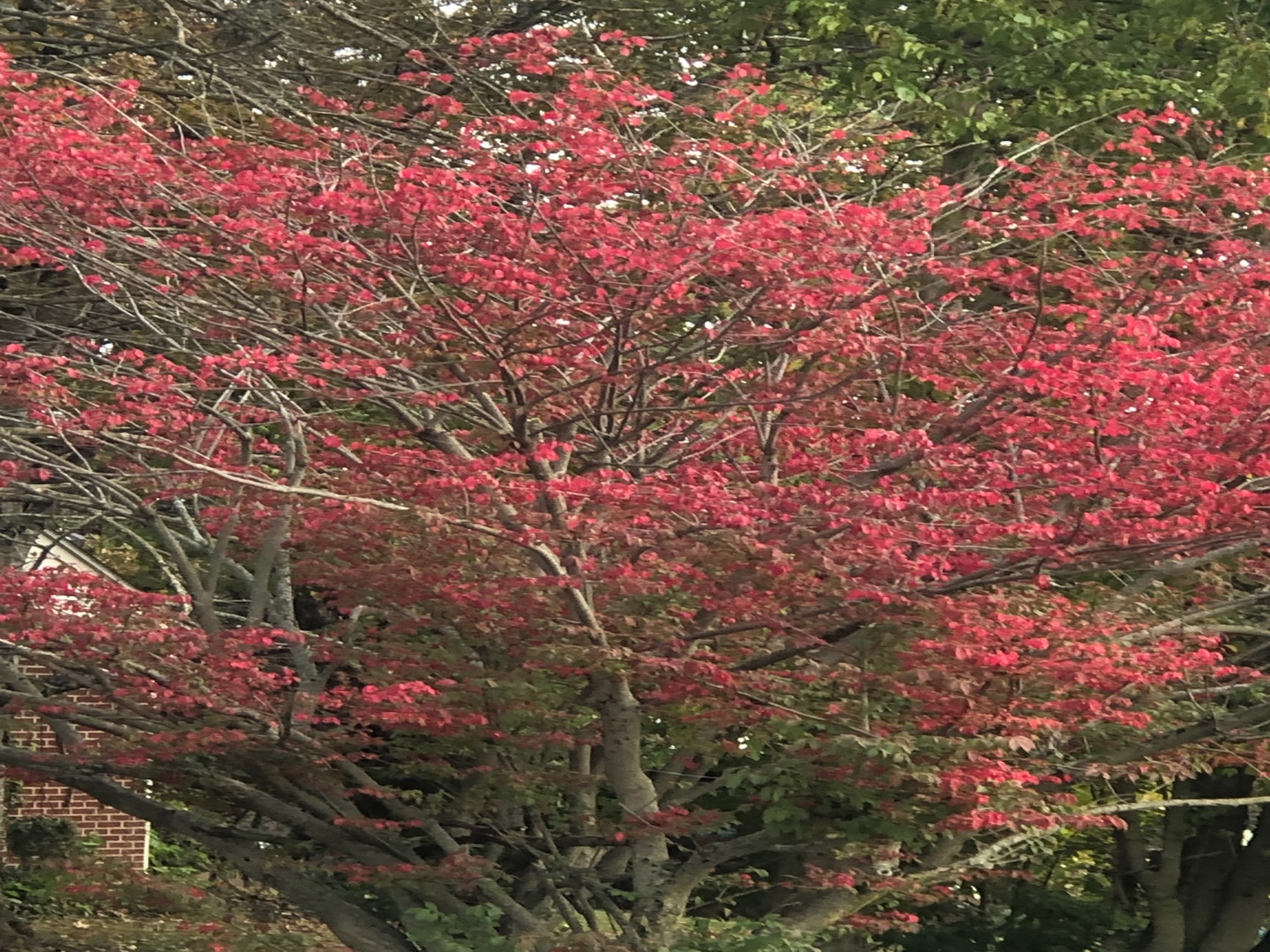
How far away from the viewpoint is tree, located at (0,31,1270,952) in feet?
21.7

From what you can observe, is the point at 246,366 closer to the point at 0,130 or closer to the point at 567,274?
the point at 567,274

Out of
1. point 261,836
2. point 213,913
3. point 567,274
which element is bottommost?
point 213,913

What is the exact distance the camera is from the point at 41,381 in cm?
675

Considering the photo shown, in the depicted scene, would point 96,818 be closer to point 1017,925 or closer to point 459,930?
point 1017,925

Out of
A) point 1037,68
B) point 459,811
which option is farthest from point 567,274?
point 1037,68

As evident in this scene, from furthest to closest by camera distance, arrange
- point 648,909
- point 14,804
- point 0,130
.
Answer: point 14,804 < point 0,130 < point 648,909

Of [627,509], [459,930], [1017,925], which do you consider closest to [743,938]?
[459,930]

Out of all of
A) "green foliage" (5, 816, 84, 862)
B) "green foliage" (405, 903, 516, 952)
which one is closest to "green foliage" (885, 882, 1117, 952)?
"green foliage" (405, 903, 516, 952)

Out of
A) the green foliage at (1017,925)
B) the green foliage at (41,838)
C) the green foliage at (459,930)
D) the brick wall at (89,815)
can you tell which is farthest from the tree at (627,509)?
the brick wall at (89,815)

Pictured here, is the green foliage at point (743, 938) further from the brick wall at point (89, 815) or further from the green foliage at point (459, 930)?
the brick wall at point (89, 815)

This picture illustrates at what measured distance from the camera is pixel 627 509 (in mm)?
6910

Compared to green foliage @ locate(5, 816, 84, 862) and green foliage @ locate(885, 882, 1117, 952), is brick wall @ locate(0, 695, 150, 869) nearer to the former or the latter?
green foliage @ locate(5, 816, 84, 862)

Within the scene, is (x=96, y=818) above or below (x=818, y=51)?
below

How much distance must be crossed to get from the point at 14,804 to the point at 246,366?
46.5ft
